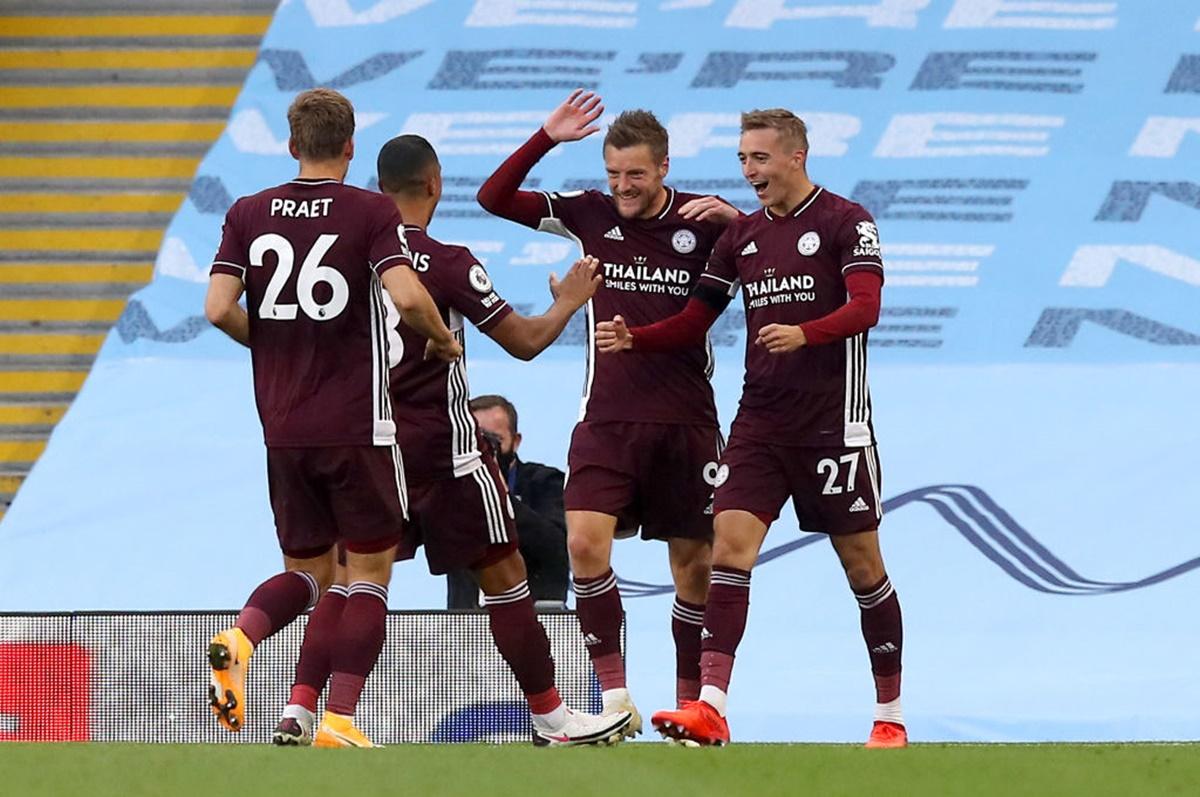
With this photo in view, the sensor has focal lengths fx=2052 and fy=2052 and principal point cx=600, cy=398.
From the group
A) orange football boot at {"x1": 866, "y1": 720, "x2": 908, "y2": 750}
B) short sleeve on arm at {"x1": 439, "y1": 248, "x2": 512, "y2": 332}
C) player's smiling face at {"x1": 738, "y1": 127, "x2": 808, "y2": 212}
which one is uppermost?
player's smiling face at {"x1": 738, "y1": 127, "x2": 808, "y2": 212}

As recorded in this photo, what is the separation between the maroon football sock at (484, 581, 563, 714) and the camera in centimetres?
621

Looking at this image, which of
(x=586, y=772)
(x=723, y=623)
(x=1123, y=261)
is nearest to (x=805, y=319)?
(x=723, y=623)

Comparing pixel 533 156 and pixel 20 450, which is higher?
pixel 533 156

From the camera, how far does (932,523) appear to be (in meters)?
9.70

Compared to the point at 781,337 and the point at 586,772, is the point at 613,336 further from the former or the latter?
the point at 586,772

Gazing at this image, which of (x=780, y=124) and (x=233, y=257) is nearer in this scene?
(x=233, y=257)

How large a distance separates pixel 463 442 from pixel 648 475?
2.60 feet

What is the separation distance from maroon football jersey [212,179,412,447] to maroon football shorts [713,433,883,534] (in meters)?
1.19

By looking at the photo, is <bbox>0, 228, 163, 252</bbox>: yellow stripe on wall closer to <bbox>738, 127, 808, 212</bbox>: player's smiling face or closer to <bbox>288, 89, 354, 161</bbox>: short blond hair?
<bbox>738, 127, 808, 212</bbox>: player's smiling face

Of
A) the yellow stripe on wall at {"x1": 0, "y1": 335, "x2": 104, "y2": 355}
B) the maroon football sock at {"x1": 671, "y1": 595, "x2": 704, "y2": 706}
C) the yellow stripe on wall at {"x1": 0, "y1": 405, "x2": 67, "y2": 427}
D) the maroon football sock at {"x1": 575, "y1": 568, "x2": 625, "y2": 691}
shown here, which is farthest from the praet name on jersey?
the yellow stripe on wall at {"x1": 0, "y1": 335, "x2": 104, "y2": 355}

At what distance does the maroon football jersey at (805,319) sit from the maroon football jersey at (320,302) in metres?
1.30

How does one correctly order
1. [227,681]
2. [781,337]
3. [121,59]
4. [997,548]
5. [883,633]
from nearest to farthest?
[227,681] < [781,337] < [883,633] < [997,548] < [121,59]

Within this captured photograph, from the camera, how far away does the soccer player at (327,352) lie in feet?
18.5

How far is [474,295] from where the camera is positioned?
6152 mm
